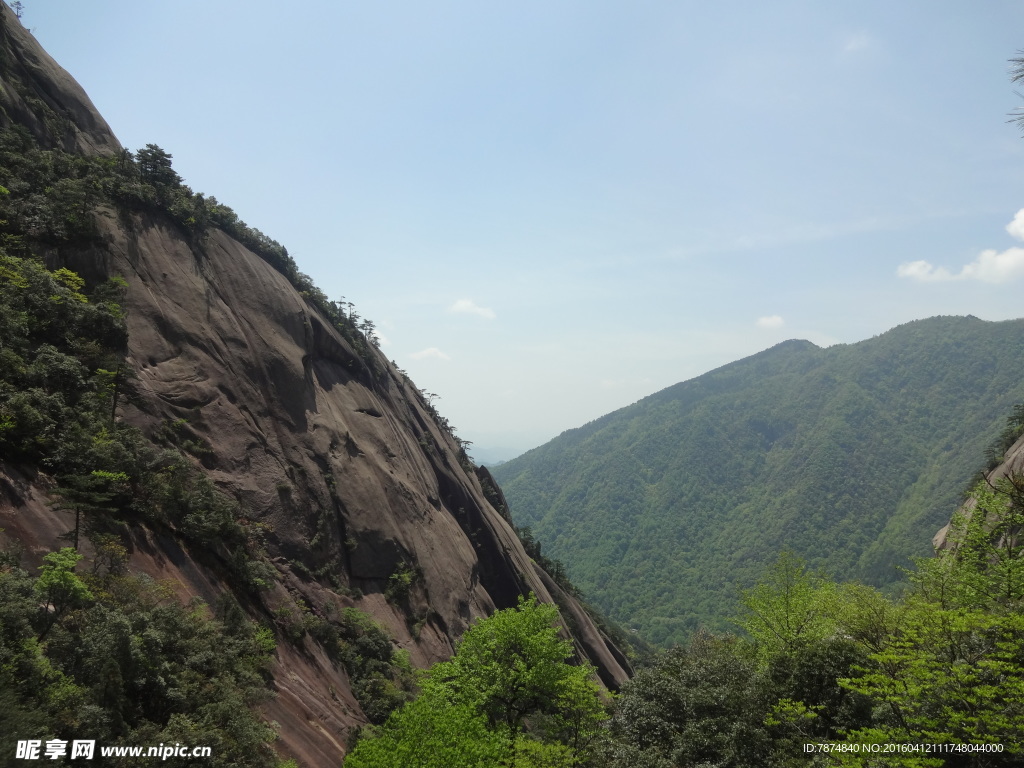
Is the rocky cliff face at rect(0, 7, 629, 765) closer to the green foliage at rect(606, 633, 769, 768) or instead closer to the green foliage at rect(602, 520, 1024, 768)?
the green foliage at rect(606, 633, 769, 768)

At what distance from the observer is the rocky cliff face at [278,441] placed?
20734 mm

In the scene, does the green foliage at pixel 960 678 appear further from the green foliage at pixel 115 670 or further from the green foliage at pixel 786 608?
the green foliage at pixel 115 670

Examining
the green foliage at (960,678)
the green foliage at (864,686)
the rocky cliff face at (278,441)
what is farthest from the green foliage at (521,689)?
the green foliage at (960,678)

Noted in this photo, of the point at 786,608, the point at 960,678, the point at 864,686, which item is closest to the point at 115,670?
the point at 864,686

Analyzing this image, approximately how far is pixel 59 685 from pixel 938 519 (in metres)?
179

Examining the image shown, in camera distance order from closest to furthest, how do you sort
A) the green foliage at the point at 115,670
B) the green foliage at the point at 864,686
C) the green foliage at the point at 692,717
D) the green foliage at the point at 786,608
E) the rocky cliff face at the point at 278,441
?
the green foliage at the point at 115,670, the green foliage at the point at 864,686, the green foliage at the point at 692,717, the rocky cliff face at the point at 278,441, the green foliage at the point at 786,608

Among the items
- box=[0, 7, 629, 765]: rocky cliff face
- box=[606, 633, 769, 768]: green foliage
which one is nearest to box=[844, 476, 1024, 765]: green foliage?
box=[606, 633, 769, 768]: green foliage

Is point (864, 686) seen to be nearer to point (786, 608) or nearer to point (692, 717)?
point (692, 717)

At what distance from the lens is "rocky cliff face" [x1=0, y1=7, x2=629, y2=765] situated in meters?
20.7

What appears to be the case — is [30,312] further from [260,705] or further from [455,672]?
[455,672]

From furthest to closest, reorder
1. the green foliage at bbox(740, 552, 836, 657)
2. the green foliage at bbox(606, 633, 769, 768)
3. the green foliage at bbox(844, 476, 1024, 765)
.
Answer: the green foliage at bbox(740, 552, 836, 657), the green foliage at bbox(606, 633, 769, 768), the green foliage at bbox(844, 476, 1024, 765)

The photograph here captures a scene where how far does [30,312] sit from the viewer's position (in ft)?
69.6

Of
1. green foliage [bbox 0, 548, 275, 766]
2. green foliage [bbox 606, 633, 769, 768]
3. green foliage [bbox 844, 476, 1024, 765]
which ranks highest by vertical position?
green foliage [bbox 0, 548, 275, 766]

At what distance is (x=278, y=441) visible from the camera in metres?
29.5
